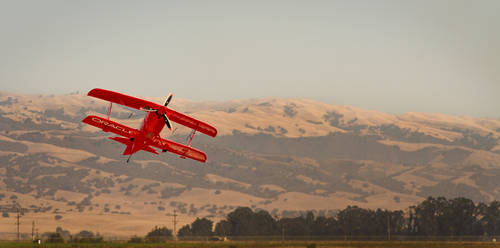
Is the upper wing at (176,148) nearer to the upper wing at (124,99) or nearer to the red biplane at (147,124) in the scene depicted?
the red biplane at (147,124)

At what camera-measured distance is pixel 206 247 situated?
570 feet

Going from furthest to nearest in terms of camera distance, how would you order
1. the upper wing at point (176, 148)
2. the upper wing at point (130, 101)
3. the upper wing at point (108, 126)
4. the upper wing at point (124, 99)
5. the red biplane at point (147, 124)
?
the upper wing at point (176, 148), the upper wing at point (108, 126), the red biplane at point (147, 124), the upper wing at point (124, 99), the upper wing at point (130, 101)

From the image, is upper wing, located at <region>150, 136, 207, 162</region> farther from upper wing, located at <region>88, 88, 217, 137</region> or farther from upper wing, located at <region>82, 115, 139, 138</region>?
upper wing, located at <region>88, 88, 217, 137</region>

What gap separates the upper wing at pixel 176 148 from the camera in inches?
3280

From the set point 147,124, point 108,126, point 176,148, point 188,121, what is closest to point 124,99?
point 147,124

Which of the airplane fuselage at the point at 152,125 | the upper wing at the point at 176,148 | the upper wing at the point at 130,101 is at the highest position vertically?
the upper wing at the point at 130,101

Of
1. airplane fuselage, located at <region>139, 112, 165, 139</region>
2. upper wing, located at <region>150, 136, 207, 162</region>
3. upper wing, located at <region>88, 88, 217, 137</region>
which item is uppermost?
upper wing, located at <region>88, 88, 217, 137</region>

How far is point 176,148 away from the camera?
87500mm

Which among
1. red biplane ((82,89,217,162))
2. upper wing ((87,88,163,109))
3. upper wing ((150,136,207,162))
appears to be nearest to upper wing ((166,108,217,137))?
red biplane ((82,89,217,162))

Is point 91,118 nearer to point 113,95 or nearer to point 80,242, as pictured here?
point 113,95

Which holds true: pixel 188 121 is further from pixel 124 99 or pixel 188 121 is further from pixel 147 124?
pixel 124 99

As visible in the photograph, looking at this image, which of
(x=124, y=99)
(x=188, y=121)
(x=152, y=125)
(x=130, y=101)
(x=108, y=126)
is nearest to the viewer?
(x=130, y=101)

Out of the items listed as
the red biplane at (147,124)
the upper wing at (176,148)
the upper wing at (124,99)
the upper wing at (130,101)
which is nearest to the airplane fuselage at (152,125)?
the red biplane at (147,124)

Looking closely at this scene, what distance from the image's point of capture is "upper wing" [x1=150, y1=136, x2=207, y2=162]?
83312mm
